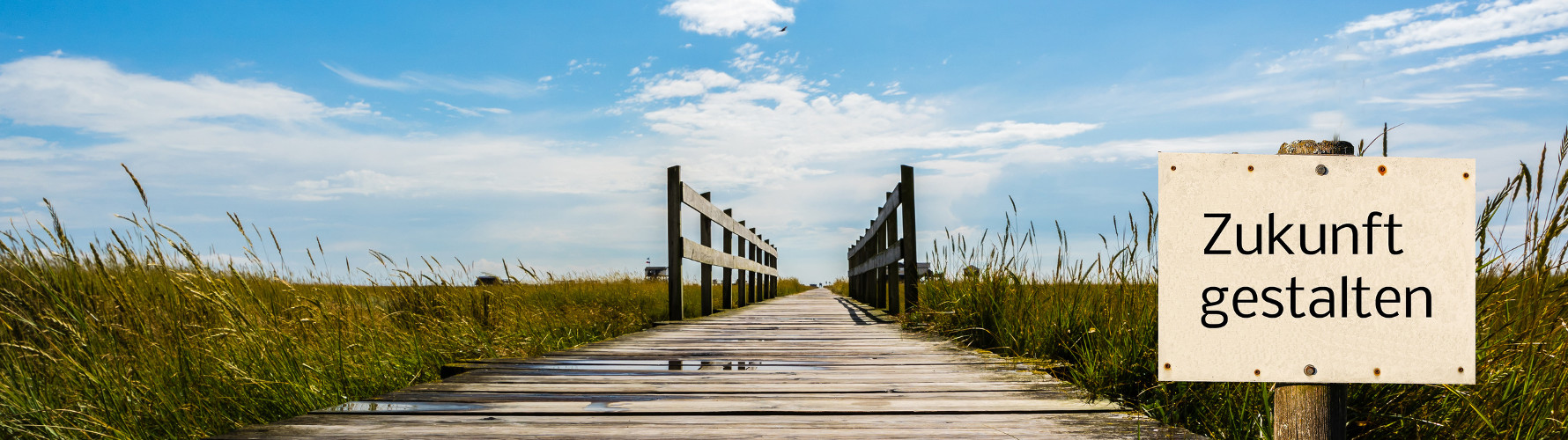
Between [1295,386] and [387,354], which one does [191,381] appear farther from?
[1295,386]

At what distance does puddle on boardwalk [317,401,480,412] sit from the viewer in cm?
216

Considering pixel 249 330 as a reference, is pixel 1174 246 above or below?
above

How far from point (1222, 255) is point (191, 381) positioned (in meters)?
2.95

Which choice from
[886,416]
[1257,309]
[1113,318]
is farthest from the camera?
[1113,318]

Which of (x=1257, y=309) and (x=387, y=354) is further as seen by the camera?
(x=387, y=354)

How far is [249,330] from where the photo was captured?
2.78m


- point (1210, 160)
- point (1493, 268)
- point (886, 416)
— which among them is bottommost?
point (886, 416)

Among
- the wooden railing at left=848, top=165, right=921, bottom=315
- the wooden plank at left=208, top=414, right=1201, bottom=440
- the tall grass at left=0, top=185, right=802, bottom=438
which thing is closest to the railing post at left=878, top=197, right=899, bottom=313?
the wooden railing at left=848, top=165, right=921, bottom=315

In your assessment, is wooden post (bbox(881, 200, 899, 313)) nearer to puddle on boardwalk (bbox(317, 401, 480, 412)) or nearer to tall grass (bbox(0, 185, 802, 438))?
tall grass (bbox(0, 185, 802, 438))

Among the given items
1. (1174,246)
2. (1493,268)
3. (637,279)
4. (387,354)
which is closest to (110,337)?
(387,354)

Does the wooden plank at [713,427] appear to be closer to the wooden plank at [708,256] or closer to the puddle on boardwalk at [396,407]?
the puddle on boardwalk at [396,407]

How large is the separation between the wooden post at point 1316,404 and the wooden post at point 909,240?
15.4 feet

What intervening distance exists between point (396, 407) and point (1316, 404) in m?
2.20

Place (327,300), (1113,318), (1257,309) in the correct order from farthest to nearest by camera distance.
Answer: (327,300) → (1113,318) → (1257,309)
